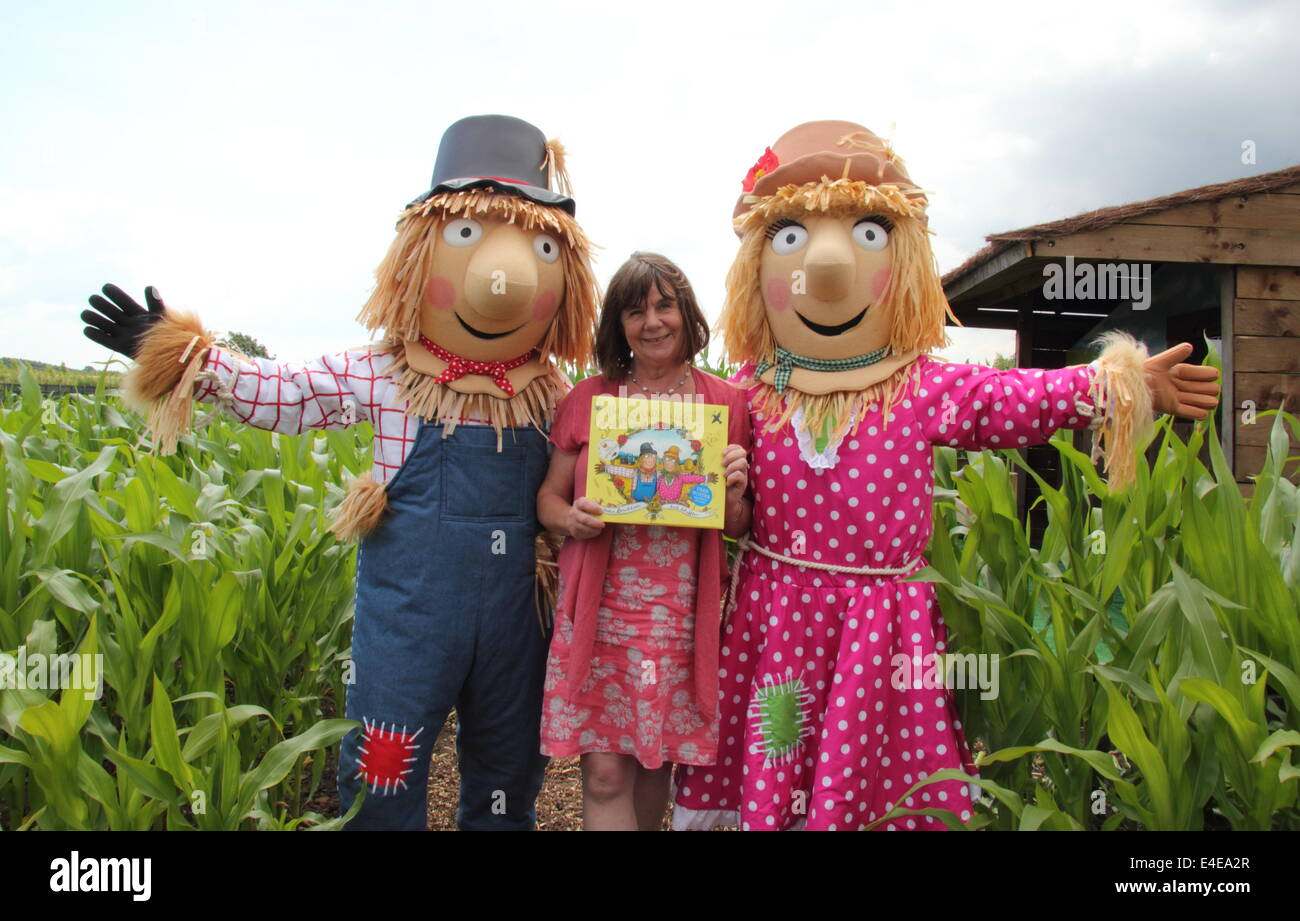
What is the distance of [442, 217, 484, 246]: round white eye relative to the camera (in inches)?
63.7

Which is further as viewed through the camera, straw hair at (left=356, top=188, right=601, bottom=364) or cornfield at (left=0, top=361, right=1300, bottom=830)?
straw hair at (left=356, top=188, right=601, bottom=364)

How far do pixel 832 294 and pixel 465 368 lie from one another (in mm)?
690

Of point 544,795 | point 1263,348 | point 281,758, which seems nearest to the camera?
point 281,758

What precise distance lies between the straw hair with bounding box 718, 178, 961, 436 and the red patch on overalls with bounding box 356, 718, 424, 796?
2.88ft

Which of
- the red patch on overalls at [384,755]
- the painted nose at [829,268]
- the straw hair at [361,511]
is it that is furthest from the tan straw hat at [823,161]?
the red patch on overalls at [384,755]

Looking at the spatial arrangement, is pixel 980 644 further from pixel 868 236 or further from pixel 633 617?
pixel 868 236

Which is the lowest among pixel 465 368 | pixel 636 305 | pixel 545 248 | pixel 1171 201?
pixel 465 368

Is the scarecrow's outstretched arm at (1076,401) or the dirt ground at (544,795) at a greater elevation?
the scarecrow's outstretched arm at (1076,401)

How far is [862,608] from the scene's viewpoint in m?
1.56

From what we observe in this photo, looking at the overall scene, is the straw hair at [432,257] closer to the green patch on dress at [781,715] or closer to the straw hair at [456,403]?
the straw hair at [456,403]

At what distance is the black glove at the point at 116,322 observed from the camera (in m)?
A: 1.53

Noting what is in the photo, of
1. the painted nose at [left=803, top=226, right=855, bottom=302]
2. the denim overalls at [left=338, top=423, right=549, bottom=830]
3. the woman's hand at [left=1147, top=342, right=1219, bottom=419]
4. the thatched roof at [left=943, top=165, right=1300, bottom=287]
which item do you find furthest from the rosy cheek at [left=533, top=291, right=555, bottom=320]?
the thatched roof at [left=943, top=165, right=1300, bottom=287]

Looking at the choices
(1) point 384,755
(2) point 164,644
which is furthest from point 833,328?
(2) point 164,644

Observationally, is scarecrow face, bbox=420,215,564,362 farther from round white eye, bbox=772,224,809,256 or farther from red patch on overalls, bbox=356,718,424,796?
red patch on overalls, bbox=356,718,424,796
